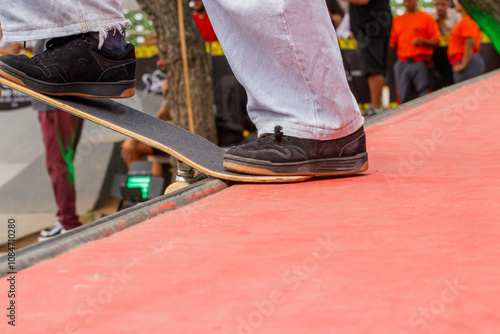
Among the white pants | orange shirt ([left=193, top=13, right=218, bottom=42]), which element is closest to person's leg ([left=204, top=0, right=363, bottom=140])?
the white pants

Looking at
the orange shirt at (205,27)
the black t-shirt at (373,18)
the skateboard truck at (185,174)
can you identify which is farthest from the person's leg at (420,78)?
the skateboard truck at (185,174)

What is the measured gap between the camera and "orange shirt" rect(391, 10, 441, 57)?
5.88 metres

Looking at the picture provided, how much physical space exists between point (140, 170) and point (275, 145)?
129 inches

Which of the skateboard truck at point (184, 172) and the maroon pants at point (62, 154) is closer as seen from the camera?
the skateboard truck at point (184, 172)

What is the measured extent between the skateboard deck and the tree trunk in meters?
3.12

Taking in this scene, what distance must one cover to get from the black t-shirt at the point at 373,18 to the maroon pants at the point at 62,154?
7.94ft

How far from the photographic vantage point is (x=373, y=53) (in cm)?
507

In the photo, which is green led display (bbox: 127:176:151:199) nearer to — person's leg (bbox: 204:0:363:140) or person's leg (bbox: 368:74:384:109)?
person's leg (bbox: 368:74:384:109)

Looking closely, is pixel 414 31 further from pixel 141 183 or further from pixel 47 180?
pixel 47 180

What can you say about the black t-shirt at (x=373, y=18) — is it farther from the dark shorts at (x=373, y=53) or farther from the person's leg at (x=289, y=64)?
the person's leg at (x=289, y=64)

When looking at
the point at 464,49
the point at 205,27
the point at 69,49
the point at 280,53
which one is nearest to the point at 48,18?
the point at 69,49

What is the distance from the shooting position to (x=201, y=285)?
776 millimetres

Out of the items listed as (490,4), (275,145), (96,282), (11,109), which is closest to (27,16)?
(275,145)

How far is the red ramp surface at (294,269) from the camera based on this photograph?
67 centimetres
